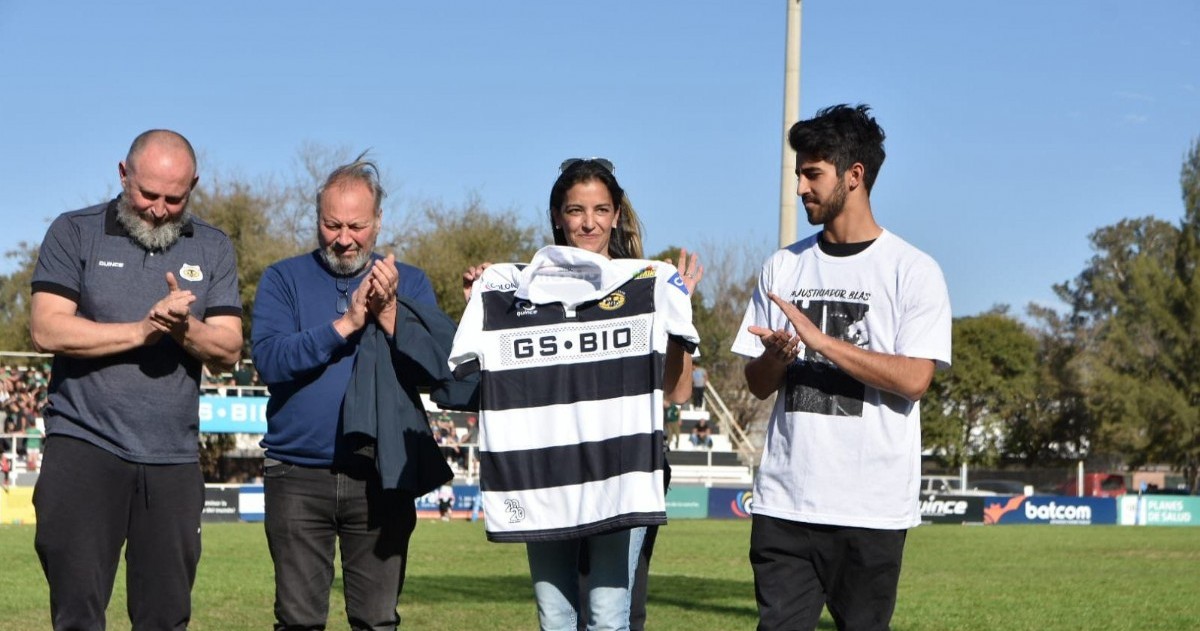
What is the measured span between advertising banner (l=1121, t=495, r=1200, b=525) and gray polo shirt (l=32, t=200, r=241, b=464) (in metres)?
41.1

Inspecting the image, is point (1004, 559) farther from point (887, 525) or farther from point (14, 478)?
point (14, 478)

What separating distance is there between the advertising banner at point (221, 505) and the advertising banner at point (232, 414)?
11.3 feet

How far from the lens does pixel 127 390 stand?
513 cm

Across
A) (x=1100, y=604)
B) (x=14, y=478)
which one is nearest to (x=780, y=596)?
(x=1100, y=604)

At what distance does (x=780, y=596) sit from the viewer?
4883 millimetres

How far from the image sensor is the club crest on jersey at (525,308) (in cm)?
489

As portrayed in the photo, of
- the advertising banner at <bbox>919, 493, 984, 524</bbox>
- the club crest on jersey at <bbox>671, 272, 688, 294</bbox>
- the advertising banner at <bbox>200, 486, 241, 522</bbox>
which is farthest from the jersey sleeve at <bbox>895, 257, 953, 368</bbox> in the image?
the advertising banner at <bbox>919, 493, 984, 524</bbox>

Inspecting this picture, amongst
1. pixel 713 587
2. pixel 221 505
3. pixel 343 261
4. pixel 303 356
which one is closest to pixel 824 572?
pixel 303 356

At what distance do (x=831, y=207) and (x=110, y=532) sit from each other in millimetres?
2819

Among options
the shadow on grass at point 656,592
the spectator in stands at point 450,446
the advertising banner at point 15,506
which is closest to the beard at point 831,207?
the shadow on grass at point 656,592

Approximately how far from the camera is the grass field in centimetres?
1175

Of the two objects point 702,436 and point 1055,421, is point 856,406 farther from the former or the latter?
point 1055,421

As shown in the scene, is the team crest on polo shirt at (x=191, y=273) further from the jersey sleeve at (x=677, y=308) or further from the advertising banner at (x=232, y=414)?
the advertising banner at (x=232, y=414)

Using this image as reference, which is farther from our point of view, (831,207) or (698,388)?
(698,388)
